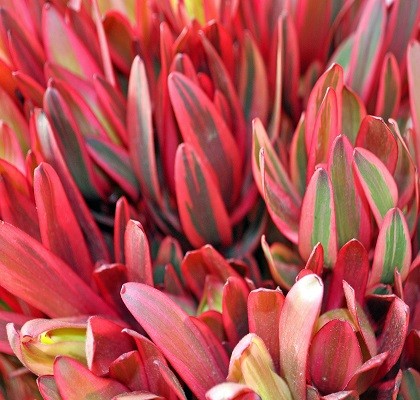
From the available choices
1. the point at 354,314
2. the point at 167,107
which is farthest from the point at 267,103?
the point at 354,314

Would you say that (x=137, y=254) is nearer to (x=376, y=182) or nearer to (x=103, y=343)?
(x=103, y=343)

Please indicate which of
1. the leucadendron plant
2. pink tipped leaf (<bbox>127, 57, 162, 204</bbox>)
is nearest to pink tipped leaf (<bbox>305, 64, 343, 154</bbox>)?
the leucadendron plant

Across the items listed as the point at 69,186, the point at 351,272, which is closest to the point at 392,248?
the point at 351,272

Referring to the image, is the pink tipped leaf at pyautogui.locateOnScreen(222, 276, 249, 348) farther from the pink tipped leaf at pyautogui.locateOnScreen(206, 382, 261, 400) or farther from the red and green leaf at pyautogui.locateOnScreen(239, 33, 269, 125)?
the red and green leaf at pyautogui.locateOnScreen(239, 33, 269, 125)

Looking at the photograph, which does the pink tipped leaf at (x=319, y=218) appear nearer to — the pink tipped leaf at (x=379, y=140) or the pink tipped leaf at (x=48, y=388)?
the pink tipped leaf at (x=379, y=140)

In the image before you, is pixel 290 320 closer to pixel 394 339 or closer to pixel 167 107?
pixel 394 339

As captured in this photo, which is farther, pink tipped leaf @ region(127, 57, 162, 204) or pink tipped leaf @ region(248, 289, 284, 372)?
pink tipped leaf @ region(127, 57, 162, 204)
